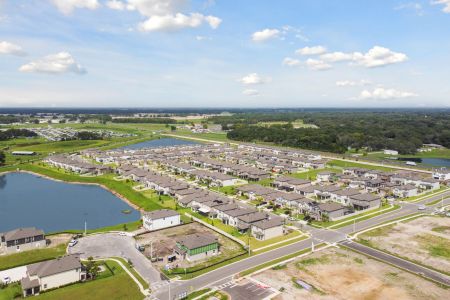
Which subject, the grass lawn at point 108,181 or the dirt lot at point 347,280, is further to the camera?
the grass lawn at point 108,181

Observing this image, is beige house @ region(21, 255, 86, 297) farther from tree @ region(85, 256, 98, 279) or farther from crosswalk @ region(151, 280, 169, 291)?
crosswalk @ region(151, 280, 169, 291)

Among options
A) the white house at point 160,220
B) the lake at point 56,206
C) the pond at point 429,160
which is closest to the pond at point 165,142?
the lake at point 56,206

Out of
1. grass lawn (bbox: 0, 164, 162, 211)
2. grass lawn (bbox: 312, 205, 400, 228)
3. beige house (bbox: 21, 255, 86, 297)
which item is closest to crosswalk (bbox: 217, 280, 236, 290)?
beige house (bbox: 21, 255, 86, 297)

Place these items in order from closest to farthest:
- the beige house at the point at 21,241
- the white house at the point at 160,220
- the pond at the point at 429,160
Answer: the beige house at the point at 21,241 → the white house at the point at 160,220 → the pond at the point at 429,160

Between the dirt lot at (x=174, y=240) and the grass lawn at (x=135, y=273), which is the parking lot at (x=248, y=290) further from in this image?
the grass lawn at (x=135, y=273)

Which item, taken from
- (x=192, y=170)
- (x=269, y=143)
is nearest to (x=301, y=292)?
(x=192, y=170)

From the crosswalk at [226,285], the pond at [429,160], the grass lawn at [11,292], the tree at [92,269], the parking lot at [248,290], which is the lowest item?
the pond at [429,160]
